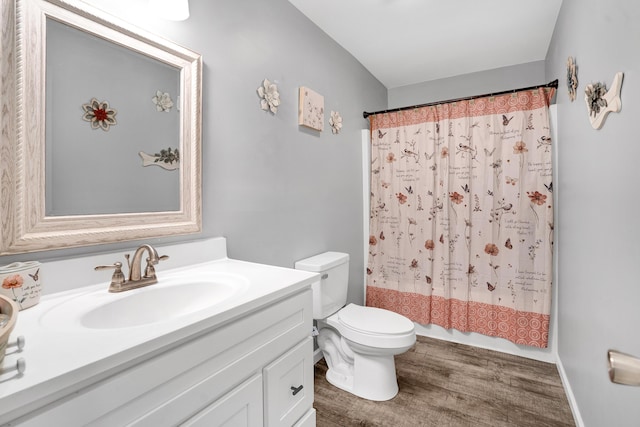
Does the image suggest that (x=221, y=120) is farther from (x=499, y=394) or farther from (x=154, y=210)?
(x=499, y=394)

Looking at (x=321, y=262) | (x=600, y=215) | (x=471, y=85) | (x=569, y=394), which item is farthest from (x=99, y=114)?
(x=471, y=85)

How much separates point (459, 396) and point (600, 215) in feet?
4.16

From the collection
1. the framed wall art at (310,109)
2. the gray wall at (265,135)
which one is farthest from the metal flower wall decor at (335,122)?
the framed wall art at (310,109)

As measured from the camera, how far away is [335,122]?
2387mm

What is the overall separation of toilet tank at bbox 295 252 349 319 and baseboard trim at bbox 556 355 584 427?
1366mm

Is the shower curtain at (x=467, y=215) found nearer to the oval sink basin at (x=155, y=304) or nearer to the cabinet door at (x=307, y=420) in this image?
the cabinet door at (x=307, y=420)

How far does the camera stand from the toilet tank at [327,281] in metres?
1.92

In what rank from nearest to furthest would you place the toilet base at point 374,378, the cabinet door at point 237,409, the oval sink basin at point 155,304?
1. the cabinet door at point 237,409
2. the oval sink basin at point 155,304
3. the toilet base at point 374,378

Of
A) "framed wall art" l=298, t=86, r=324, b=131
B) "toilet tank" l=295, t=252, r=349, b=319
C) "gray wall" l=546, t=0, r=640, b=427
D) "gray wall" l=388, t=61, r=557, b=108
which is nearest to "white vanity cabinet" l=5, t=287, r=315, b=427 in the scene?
"toilet tank" l=295, t=252, r=349, b=319

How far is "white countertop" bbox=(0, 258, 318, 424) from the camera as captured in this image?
1.65 feet

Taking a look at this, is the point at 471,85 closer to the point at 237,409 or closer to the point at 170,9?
the point at 170,9

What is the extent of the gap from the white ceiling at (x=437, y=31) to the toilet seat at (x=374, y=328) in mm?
1978

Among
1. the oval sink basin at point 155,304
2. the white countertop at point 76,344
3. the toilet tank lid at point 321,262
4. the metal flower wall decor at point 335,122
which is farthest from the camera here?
Result: the metal flower wall decor at point 335,122

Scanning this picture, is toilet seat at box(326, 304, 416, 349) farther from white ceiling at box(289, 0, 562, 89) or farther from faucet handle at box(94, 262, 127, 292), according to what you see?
white ceiling at box(289, 0, 562, 89)
